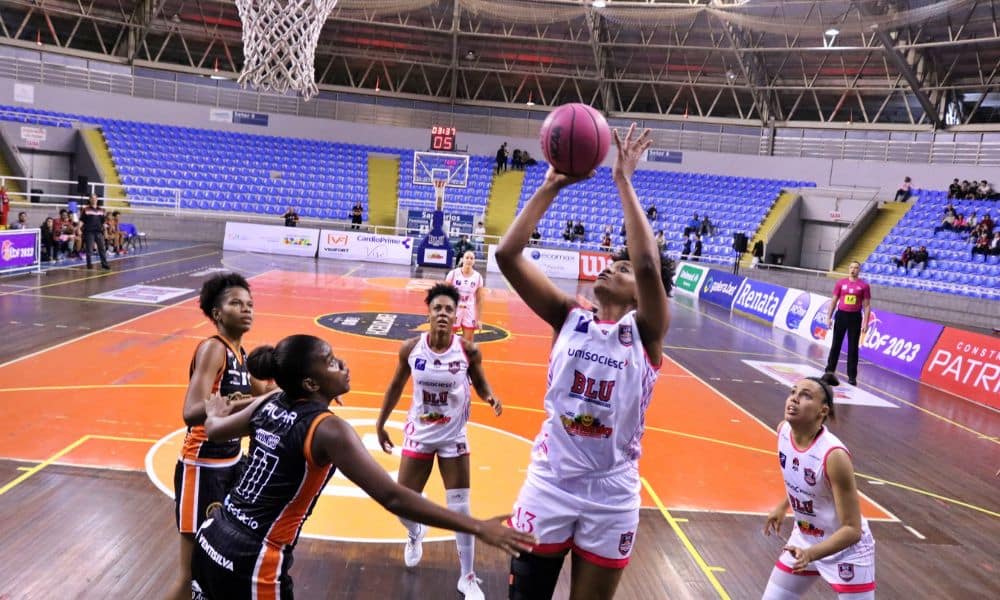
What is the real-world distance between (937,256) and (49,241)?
26.3 metres

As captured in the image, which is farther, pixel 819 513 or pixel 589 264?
pixel 589 264

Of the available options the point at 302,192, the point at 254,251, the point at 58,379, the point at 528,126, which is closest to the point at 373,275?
the point at 254,251

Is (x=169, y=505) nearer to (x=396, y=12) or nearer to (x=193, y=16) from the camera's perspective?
(x=396, y=12)

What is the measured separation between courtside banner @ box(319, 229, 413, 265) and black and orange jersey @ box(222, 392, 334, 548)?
2441 centimetres

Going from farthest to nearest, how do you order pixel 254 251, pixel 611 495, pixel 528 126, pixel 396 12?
pixel 528 126
pixel 396 12
pixel 254 251
pixel 611 495

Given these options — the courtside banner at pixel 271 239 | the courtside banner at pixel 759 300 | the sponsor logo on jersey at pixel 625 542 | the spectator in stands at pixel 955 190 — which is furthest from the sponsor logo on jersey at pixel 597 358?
the spectator in stands at pixel 955 190

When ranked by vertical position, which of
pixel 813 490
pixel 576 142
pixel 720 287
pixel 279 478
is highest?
pixel 576 142

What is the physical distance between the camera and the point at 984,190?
2767cm

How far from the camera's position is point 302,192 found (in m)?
32.0

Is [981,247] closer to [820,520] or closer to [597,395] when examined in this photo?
[820,520]

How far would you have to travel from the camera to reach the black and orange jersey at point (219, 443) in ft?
11.9

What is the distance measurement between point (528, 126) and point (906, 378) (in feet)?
83.8

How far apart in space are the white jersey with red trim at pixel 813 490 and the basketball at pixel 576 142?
75.0 inches

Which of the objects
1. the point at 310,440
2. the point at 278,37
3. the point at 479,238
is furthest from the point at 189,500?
the point at 479,238
